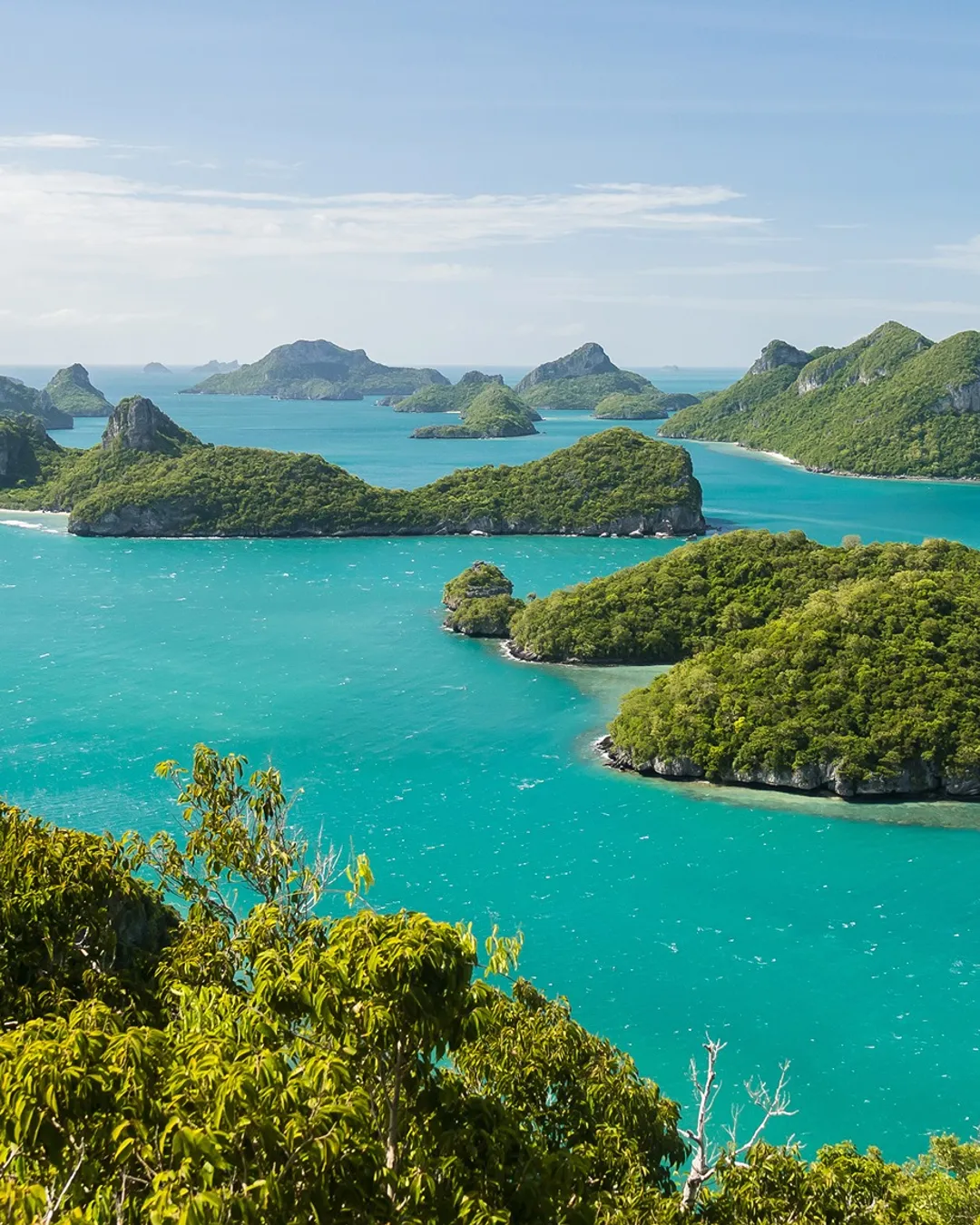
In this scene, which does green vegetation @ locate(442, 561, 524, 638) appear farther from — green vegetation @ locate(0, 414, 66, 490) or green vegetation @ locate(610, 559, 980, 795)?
green vegetation @ locate(0, 414, 66, 490)

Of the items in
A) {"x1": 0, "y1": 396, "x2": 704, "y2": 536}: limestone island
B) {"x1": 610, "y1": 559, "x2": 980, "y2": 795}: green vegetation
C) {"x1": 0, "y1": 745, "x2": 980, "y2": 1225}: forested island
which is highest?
{"x1": 0, "y1": 396, "x2": 704, "y2": 536}: limestone island

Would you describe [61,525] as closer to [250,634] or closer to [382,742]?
[250,634]

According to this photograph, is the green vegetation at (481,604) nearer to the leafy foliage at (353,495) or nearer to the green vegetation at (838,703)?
the green vegetation at (838,703)

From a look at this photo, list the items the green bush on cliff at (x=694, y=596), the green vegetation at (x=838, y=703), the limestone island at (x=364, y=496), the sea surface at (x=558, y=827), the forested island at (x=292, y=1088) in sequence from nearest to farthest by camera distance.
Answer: the forested island at (x=292, y=1088) → the sea surface at (x=558, y=827) → the green vegetation at (x=838, y=703) → the green bush on cliff at (x=694, y=596) → the limestone island at (x=364, y=496)

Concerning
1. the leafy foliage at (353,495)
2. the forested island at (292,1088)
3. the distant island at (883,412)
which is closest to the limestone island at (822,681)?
the forested island at (292,1088)

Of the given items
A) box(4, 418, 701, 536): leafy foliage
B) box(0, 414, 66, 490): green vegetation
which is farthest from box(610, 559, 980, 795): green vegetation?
box(0, 414, 66, 490): green vegetation

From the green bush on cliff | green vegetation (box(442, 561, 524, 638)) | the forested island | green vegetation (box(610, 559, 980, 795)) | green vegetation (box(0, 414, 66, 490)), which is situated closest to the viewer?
the forested island

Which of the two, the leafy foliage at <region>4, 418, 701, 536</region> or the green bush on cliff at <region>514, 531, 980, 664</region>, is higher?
the leafy foliage at <region>4, 418, 701, 536</region>
